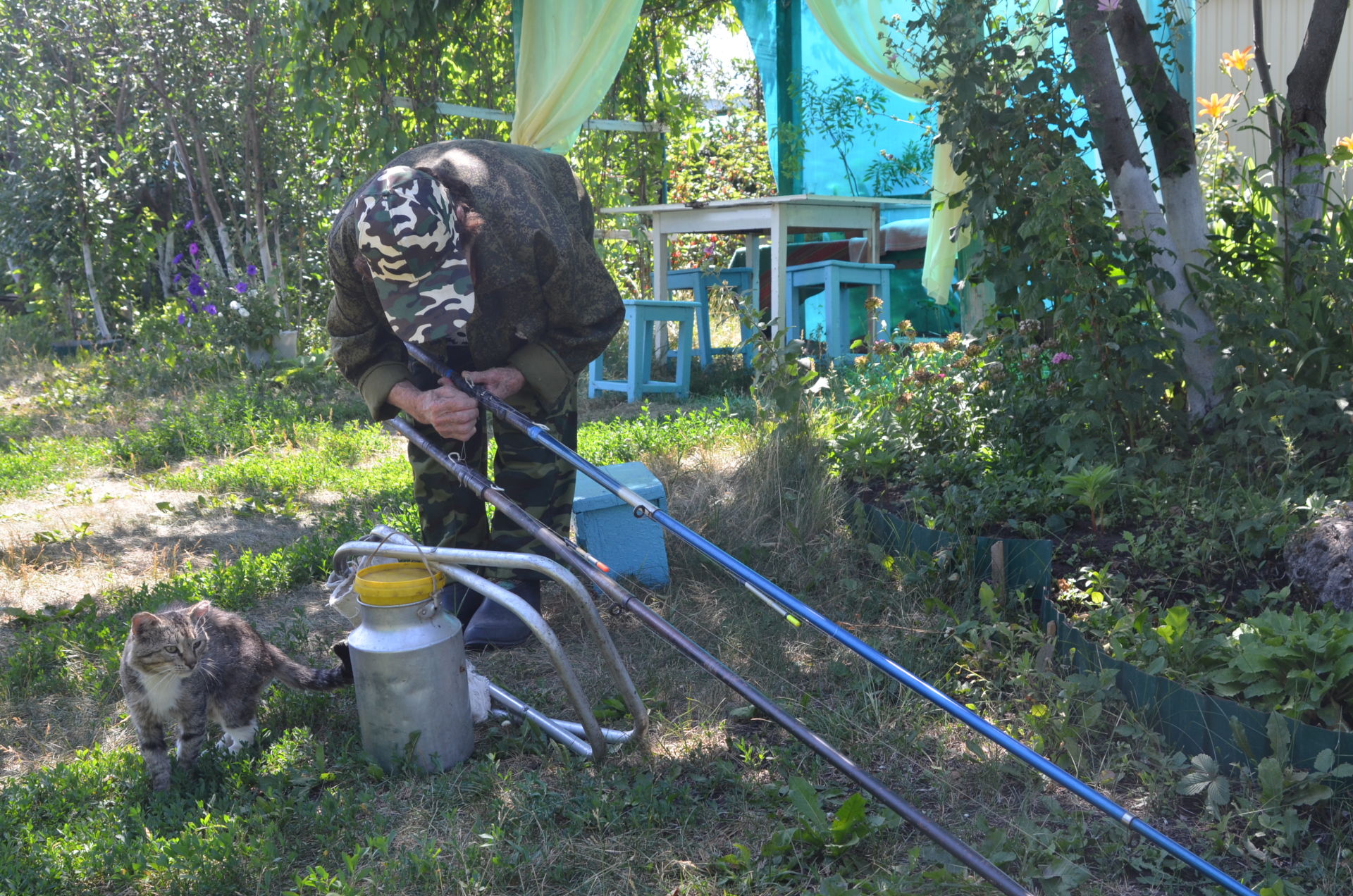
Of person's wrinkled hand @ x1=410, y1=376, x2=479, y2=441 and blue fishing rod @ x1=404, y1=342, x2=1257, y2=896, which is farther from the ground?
person's wrinkled hand @ x1=410, y1=376, x2=479, y2=441

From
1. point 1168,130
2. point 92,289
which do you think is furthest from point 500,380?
point 92,289

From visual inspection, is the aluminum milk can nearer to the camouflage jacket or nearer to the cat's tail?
the cat's tail

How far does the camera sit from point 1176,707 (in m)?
2.25

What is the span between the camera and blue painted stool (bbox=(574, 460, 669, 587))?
11.1 ft

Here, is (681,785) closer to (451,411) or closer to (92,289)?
(451,411)

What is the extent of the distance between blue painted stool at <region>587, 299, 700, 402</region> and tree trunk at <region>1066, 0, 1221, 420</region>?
2999mm

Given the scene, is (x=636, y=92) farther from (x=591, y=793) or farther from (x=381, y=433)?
(x=591, y=793)

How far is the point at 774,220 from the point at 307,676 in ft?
14.1

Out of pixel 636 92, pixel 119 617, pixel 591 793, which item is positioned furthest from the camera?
pixel 636 92

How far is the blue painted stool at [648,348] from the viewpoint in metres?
6.19

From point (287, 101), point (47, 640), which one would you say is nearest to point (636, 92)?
point (287, 101)

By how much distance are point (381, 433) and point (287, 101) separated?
4.10 metres

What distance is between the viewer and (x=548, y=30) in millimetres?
6590

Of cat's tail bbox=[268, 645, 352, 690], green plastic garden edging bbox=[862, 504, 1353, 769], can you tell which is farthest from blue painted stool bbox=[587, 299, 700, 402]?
cat's tail bbox=[268, 645, 352, 690]
